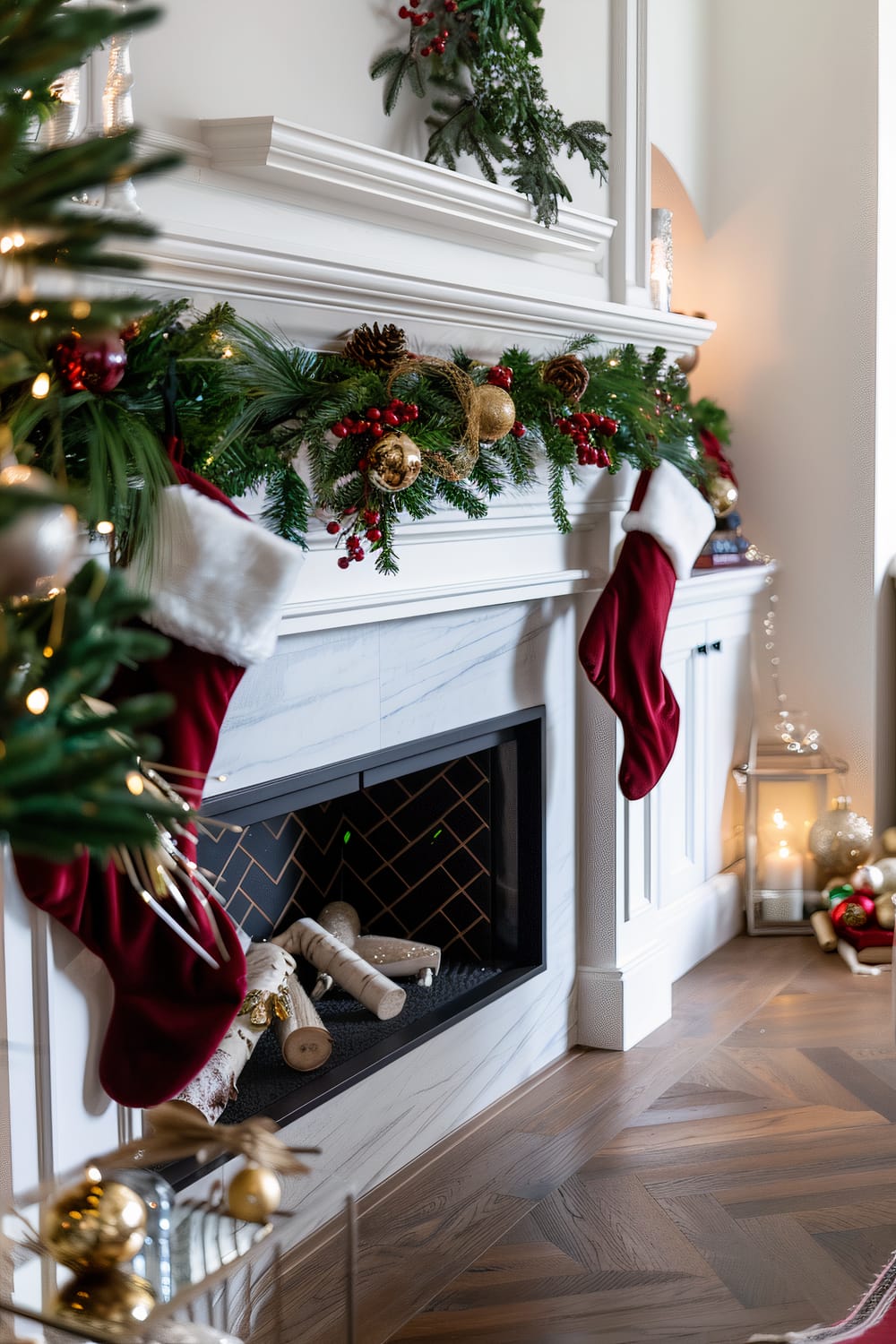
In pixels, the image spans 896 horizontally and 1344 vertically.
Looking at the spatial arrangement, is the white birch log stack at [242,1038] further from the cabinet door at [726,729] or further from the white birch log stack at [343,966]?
the cabinet door at [726,729]

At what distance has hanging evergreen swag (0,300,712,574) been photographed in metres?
1.42

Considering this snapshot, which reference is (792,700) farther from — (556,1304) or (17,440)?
(17,440)

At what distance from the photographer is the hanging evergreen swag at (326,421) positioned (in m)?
1.42

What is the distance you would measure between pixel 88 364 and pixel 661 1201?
1.69 m

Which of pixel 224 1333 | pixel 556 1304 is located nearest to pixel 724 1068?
pixel 556 1304

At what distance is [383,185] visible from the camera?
2.05m

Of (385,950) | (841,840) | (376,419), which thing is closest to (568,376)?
(376,419)

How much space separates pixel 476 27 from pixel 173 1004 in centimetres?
170

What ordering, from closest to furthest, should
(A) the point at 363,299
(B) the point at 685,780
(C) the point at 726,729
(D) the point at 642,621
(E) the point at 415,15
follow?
(A) the point at 363,299, (E) the point at 415,15, (D) the point at 642,621, (B) the point at 685,780, (C) the point at 726,729

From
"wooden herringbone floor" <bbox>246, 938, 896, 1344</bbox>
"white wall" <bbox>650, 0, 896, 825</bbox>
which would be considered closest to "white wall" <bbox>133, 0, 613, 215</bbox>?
"white wall" <bbox>650, 0, 896, 825</bbox>

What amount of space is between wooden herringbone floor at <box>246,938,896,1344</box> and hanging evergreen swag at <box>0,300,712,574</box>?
1099 millimetres

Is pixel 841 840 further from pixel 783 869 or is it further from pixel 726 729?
pixel 726 729

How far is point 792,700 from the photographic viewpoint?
152 inches

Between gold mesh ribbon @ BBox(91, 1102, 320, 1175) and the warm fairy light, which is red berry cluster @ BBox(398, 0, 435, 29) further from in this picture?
the warm fairy light
